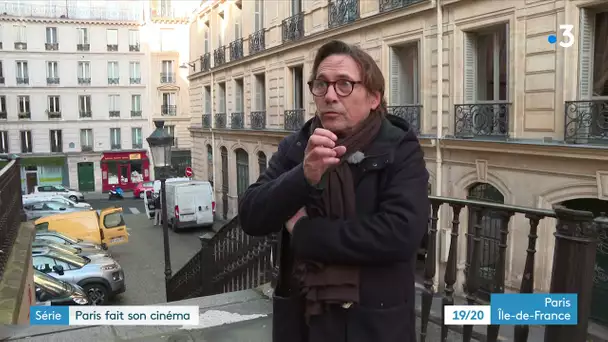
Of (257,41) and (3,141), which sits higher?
(257,41)

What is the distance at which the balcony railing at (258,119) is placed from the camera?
22.1 m

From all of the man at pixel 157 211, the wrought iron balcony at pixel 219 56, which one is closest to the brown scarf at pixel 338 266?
the wrought iron balcony at pixel 219 56

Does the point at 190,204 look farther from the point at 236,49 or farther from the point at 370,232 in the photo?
the point at 370,232

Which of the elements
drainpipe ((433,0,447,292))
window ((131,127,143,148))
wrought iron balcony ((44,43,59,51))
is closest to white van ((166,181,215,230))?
drainpipe ((433,0,447,292))

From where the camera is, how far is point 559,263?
268 centimetres

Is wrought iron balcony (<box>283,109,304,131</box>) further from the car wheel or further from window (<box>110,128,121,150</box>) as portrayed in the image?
window (<box>110,128,121,150</box>)

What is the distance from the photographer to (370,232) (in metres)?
1.93

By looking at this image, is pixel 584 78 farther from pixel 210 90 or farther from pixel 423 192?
pixel 210 90

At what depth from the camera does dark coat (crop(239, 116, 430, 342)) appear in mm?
1940

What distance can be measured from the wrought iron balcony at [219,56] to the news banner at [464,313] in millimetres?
22576

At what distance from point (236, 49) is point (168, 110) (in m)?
22.8

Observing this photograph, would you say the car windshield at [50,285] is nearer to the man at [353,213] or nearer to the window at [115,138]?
the man at [353,213]

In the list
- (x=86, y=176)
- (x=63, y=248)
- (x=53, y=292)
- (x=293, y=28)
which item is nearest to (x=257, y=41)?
(x=293, y=28)

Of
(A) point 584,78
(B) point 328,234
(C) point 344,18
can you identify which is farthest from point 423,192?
(C) point 344,18
